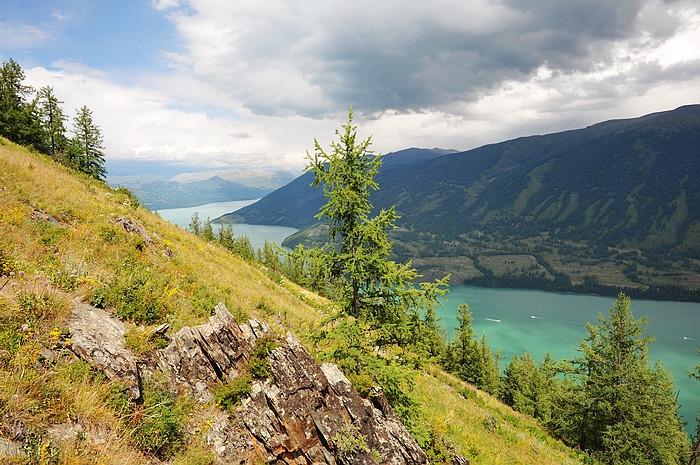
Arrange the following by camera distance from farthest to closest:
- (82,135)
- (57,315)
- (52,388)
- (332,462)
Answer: (82,135) < (332,462) < (57,315) < (52,388)

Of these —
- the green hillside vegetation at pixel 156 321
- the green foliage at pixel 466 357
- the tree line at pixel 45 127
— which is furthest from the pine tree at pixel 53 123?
the green foliage at pixel 466 357

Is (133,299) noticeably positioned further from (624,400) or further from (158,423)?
(624,400)

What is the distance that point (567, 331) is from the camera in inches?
5733

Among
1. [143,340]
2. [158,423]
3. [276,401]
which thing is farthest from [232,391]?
[143,340]

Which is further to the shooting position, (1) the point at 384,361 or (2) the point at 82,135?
(2) the point at 82,135

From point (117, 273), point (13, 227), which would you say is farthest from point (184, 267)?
point (13, 227)

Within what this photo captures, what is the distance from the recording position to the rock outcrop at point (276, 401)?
25.8 ft

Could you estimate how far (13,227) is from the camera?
1034 centimetres

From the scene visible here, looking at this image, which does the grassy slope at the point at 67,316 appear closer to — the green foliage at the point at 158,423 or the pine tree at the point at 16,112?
the green foliage at the point at 158,423

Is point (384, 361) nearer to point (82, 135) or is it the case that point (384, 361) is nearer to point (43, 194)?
point (43, 194)

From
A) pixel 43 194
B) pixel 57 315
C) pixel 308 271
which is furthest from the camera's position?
pixel 43 194

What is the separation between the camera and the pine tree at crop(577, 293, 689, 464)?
2623 centimetres

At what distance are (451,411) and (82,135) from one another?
69.6 meters

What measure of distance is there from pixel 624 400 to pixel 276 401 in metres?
32.9
